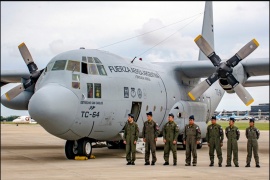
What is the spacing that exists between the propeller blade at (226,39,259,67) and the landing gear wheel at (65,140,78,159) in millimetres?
7012

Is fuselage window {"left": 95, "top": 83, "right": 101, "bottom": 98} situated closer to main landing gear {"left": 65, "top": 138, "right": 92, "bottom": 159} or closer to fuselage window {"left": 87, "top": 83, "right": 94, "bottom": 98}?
fuselage window {"left": 87, "top": 83, "right": 94, "bottom": 98}

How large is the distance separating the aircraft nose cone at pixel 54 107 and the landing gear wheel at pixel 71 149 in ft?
4.13

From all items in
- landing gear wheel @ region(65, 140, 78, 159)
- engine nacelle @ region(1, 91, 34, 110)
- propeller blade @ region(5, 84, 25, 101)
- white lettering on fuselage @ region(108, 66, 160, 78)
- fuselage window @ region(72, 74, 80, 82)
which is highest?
white lettering on fuselage @ region(108, 66, 160, 78)

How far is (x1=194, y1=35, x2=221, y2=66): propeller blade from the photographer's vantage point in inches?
684

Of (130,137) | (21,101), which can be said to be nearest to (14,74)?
(21,101)

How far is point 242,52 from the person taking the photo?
17.2 m

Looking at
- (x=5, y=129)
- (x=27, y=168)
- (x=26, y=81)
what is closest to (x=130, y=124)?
(x=27, y=168)

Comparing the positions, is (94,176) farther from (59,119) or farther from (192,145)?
(192,145)

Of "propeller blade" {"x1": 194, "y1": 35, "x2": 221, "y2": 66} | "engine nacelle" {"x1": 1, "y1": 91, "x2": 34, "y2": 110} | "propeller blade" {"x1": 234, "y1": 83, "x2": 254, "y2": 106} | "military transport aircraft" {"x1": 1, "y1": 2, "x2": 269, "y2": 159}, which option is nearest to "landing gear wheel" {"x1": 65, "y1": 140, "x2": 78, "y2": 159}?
"military transport aircraft" {"x1": 1, "y1": 2, "x2": 269, "y2": 159}

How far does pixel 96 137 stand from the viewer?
14.4 metres

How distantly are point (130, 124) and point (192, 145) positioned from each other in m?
2.01

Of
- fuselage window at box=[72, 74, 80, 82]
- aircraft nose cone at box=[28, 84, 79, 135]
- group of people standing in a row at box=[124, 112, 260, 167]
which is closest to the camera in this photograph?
aircraft nose cone at box=[28, 84, 79, 135]

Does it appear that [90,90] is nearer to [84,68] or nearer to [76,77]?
[76,77]

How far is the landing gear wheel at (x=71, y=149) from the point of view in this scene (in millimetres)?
14156
